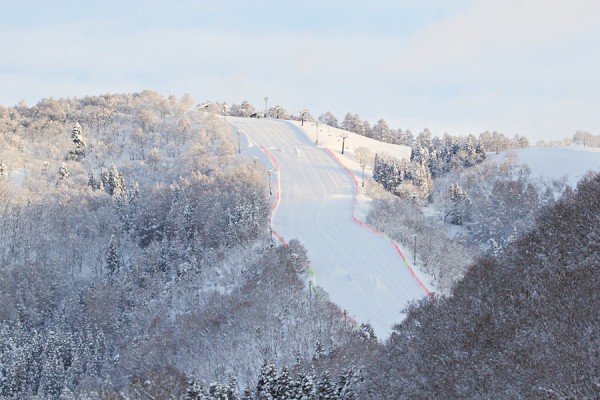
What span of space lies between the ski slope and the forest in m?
3.30

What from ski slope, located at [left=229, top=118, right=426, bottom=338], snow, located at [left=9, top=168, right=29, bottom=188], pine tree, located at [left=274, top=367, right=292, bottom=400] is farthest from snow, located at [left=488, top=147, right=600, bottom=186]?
snow, located at [left=9, top=168, right=29, bottom=188]

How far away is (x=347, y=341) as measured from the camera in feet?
150

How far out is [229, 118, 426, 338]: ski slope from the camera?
193 feet

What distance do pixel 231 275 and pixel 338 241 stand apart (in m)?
14.8

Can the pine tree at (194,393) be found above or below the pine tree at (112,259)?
above

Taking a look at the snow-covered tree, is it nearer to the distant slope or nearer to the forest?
the forest

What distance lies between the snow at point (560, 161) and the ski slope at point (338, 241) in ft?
138

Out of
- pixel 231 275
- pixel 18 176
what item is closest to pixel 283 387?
pixel 231 275

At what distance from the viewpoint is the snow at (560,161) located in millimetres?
111938

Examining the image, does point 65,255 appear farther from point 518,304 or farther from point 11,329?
point 518,304

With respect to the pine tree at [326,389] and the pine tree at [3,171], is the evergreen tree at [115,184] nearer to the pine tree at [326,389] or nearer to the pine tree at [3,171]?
the pine tree at [3,171]

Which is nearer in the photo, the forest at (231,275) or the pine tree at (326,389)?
the forest at (231,275)

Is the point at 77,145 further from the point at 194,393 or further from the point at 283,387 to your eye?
the point at 283,387

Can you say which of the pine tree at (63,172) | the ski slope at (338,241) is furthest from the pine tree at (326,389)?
the pine tree at (63,172)
